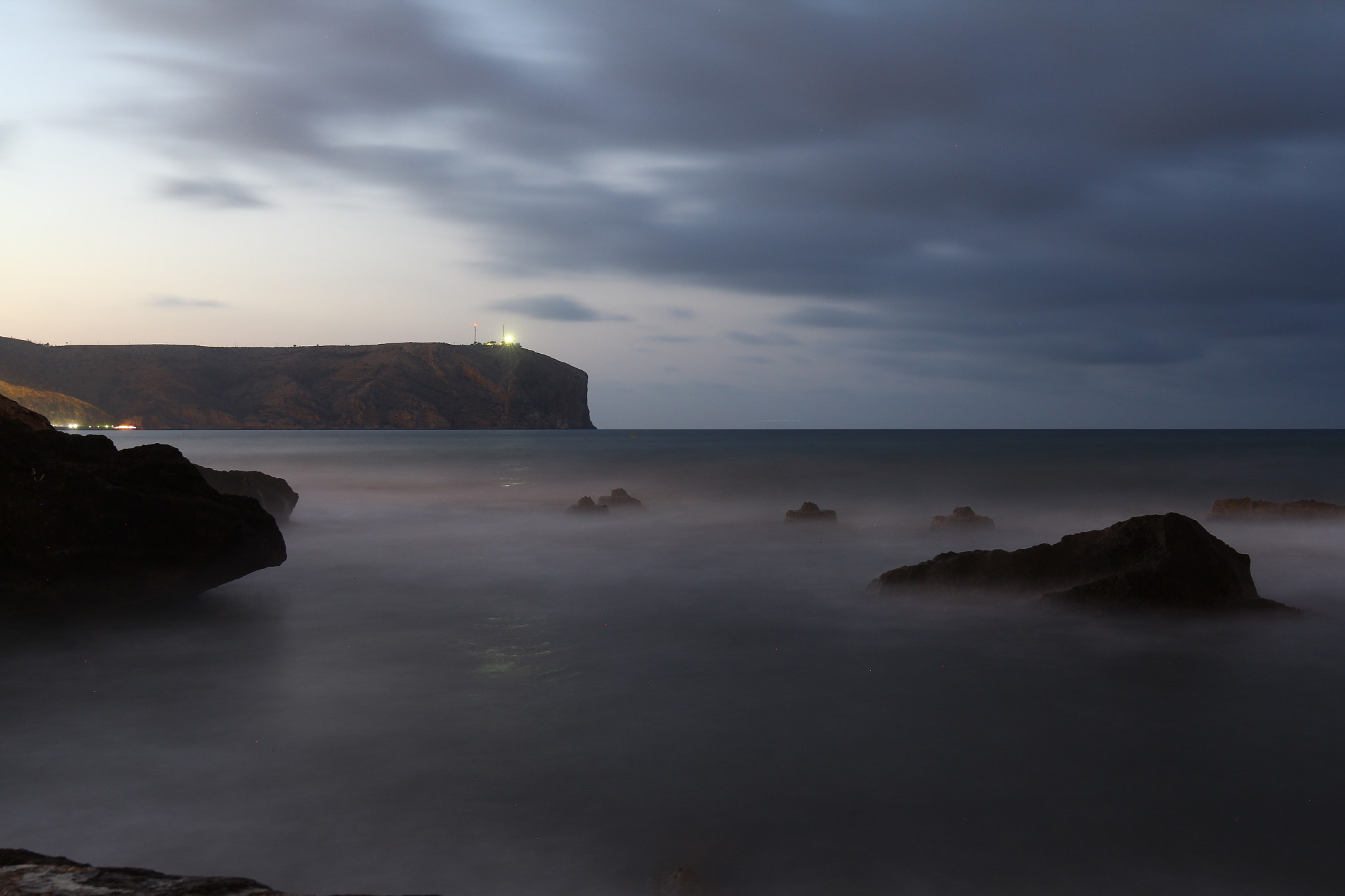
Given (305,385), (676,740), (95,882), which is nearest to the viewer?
(95,882)

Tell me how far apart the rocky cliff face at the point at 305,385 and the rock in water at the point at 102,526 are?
140m

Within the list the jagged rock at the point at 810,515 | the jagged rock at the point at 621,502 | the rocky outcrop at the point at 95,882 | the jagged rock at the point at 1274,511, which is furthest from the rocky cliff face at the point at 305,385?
the rocky outcrop at the point at 95,882

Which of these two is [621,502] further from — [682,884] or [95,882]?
[95,882]

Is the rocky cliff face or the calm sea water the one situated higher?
the rocky cliff face

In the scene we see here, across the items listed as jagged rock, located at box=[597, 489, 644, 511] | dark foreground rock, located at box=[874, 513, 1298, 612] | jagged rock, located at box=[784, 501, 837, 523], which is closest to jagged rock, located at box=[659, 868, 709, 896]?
dark foreground rock, located at box=[874, 513, 1298, 612]

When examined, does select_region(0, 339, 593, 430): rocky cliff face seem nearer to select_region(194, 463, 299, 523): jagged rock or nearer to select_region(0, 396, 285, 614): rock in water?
select_region(194, 463, 299, 523): jagged rock

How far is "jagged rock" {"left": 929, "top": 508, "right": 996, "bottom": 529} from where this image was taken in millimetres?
17344

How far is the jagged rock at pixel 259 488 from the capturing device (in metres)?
14.7

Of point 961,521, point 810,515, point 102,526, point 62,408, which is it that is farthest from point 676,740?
point 62,408

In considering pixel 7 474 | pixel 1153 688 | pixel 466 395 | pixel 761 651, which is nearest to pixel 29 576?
pixel 7 474

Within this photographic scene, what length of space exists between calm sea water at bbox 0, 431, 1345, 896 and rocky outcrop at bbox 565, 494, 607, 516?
29.8ft

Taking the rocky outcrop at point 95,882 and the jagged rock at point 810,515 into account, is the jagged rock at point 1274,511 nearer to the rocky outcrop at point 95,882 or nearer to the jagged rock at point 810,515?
the jagged rock at point 810,515

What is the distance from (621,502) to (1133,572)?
14969 millimetres

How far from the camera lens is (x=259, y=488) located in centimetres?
1634
